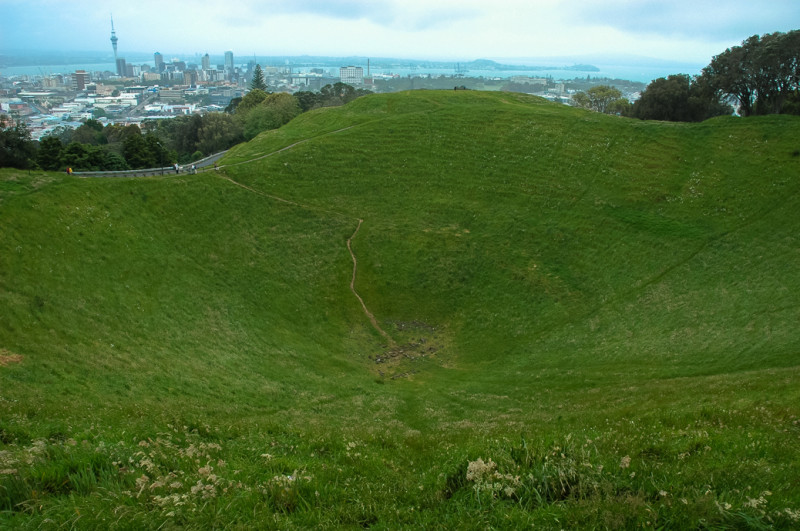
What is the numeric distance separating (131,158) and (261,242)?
3157 cm

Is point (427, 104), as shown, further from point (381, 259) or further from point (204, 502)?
point (204, 502)

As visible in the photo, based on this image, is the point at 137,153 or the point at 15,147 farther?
the point at 137,153

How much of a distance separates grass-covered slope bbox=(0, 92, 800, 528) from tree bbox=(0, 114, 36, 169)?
14543 mm

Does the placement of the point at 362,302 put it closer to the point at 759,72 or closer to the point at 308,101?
the point at 759,72

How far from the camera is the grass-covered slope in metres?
9.06

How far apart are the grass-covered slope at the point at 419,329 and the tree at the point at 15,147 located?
14.5 meters

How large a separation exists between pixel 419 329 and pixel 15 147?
44.7m

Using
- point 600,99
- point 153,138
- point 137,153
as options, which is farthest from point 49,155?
point 600,99

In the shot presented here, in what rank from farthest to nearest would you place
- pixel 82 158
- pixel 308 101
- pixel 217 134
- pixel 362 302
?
pixel 308 101, pixel 217 134, pixel 82 158, pixel 362 302

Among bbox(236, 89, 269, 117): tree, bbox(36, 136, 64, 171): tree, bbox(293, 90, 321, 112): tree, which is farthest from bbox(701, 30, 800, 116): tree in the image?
bbox(236, 89, 269, 117): tree

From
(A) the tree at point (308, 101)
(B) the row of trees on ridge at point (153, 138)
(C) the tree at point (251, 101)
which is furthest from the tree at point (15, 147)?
(C) the tree at point (251, 101)

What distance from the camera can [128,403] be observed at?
65.3 feet

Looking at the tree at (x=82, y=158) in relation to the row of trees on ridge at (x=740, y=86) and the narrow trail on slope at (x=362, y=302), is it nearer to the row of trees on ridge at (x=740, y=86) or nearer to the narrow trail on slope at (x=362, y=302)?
the narrow trail on slope at (x=362, y=302)

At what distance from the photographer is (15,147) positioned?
4828cm
